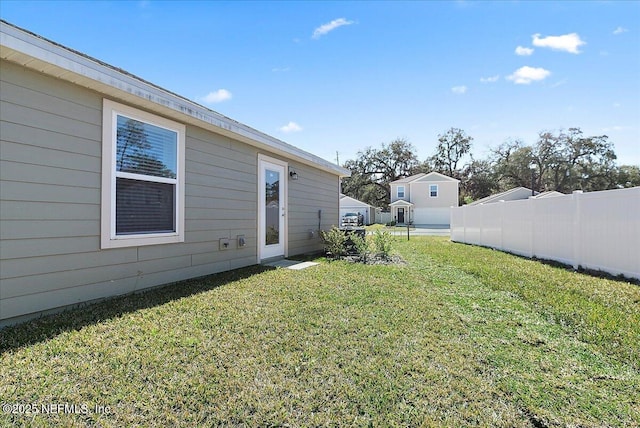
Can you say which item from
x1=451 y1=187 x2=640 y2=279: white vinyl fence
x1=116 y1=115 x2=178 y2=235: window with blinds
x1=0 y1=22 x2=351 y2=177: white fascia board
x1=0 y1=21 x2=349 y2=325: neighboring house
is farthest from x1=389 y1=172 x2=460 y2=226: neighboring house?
x1=116 y1=115 x2=178 y2=235: window with blinds

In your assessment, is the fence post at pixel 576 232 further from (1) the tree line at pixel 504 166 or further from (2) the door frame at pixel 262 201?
(1) the tree line at pixel 504 166

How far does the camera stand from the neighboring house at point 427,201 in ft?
101

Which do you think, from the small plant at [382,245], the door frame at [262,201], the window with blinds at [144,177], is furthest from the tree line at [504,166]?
the window with blinds at [144,177]

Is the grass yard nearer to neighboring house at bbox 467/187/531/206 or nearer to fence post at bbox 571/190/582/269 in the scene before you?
fence post at bbox 571/190/582/269

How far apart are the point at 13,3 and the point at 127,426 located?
21.0 ft

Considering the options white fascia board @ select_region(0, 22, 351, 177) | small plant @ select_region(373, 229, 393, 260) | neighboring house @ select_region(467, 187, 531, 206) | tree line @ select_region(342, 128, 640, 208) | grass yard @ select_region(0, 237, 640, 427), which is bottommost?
grass yard @ select_region(0, 237, 640, 427)

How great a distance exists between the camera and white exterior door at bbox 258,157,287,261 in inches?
260

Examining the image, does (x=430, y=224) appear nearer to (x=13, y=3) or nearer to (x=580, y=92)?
(x=580, y=92)

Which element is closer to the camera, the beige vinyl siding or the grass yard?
the grass yard

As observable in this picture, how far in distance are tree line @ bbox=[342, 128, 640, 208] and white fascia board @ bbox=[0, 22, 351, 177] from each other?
26.2 metres

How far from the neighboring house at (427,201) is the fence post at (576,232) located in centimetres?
2420

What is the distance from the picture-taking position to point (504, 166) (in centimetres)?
3641

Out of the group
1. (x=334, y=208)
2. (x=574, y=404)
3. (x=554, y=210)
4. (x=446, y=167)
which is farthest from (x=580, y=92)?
(x=446, y=167)

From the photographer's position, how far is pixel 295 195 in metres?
7.96
